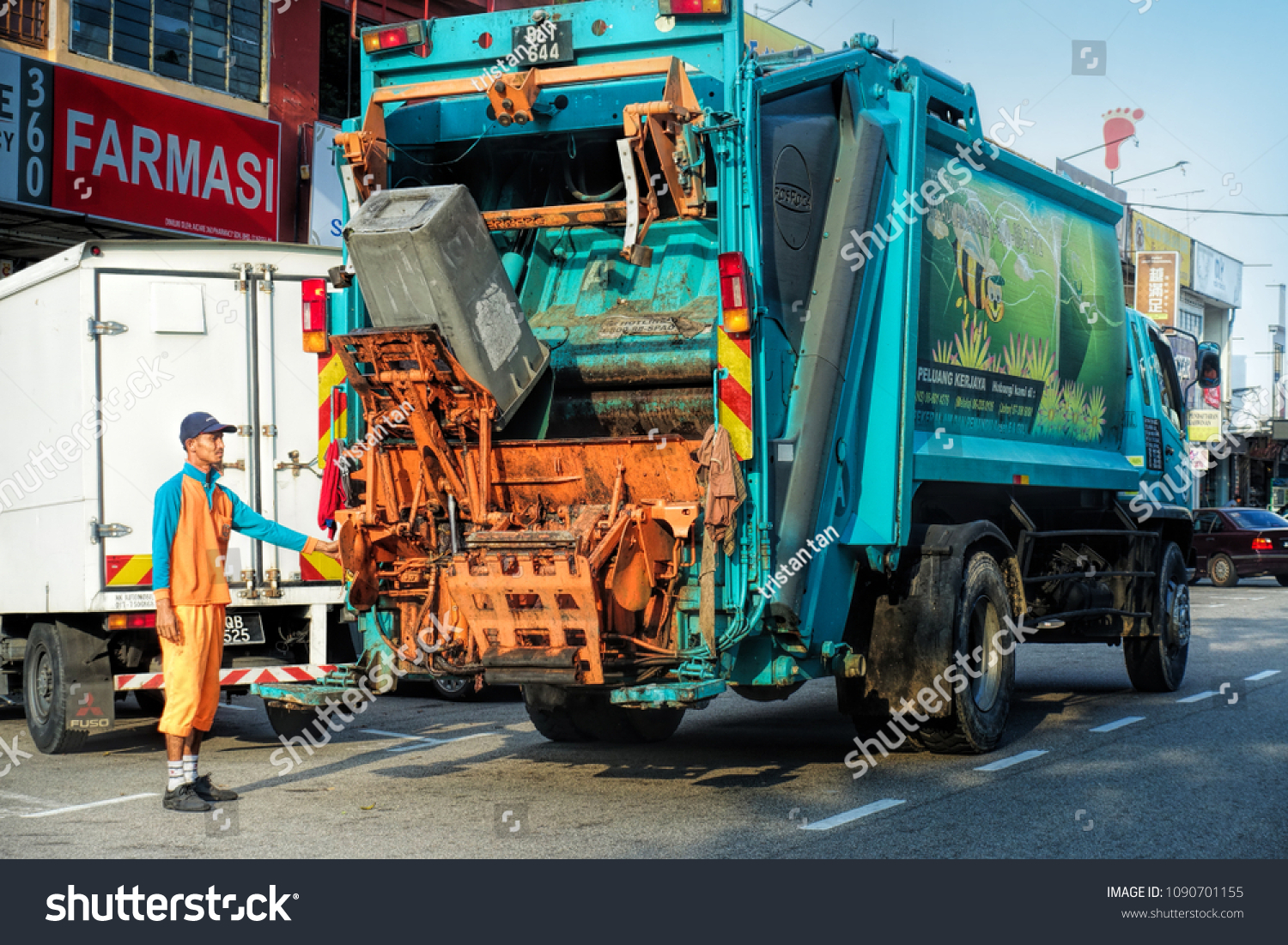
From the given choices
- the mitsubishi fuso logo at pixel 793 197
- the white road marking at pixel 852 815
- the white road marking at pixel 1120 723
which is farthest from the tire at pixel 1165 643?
the mitsubishi fuso logo at pixel 793 197

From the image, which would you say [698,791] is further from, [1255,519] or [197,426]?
[1255,519]

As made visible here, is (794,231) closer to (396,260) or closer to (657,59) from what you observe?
(657,59)

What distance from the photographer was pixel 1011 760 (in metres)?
7.54

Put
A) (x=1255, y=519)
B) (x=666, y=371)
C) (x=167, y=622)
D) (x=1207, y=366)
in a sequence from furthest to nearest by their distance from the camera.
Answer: (x=1255, y=519) → (x=1207, y=366) → (x=666, y=371) → (x=167, y=622)

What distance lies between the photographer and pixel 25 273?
8883 mm

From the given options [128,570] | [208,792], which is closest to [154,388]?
[128,570]

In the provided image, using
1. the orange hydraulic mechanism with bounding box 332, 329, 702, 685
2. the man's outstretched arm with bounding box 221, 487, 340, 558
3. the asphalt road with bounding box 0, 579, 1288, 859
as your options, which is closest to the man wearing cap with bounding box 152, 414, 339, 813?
the man's outstretched arm with bounding box 221, 487, 340, 558

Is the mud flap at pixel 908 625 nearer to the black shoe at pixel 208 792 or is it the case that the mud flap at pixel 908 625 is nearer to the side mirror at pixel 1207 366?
the black shoe at pixel 208 792

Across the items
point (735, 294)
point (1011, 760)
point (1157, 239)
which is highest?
point (1157, 239)

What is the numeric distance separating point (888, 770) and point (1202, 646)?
8093 millimetres

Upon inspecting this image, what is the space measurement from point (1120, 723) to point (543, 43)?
5.32 meters

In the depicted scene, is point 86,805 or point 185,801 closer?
point 185,801

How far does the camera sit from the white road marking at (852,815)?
5.88 metres

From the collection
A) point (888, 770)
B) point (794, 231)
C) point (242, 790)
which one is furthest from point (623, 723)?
point (794, 231)
